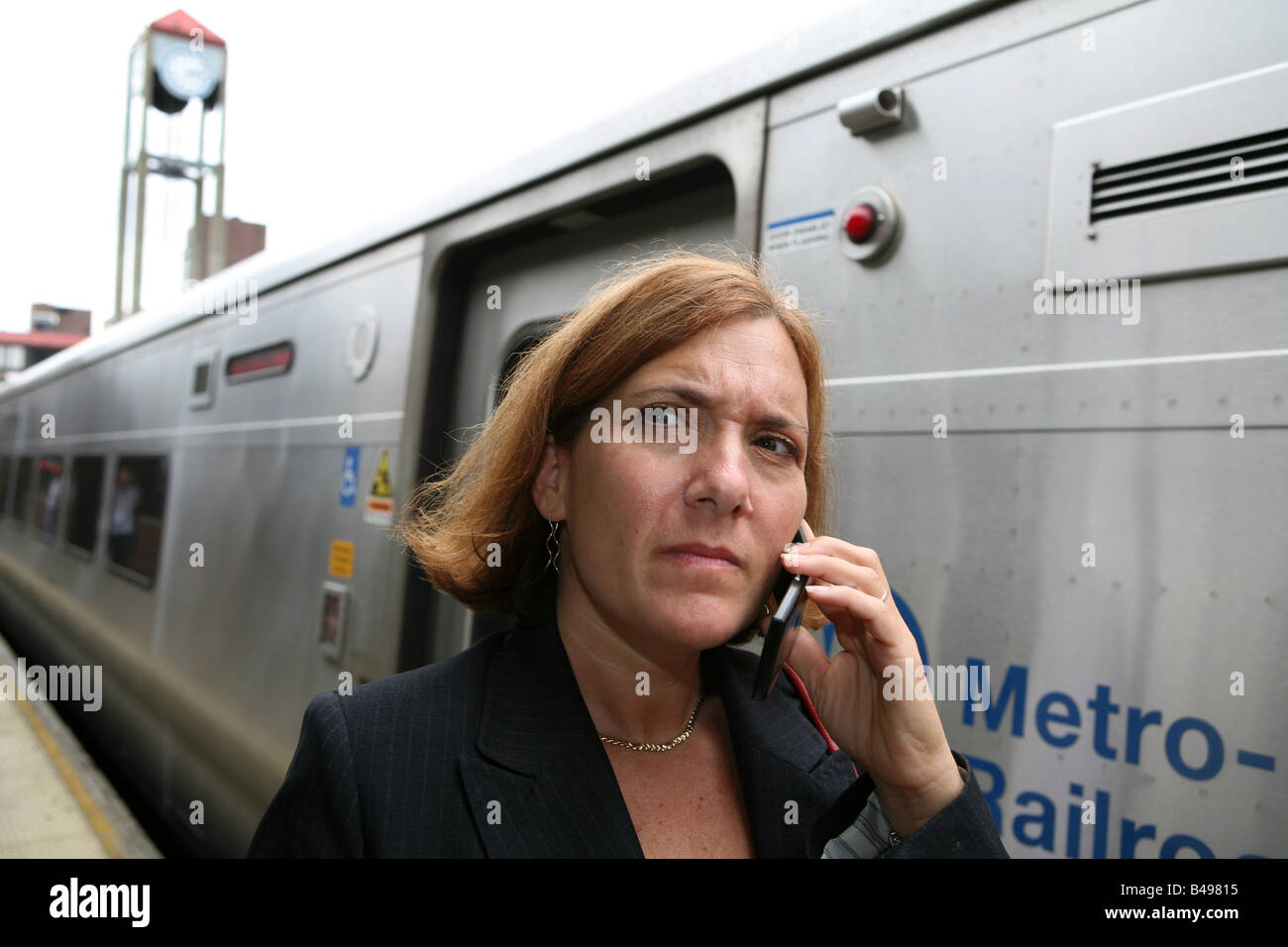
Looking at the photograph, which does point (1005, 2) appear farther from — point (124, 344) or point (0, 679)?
point (0, 679)

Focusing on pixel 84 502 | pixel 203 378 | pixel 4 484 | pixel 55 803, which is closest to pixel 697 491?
pixel 203 378

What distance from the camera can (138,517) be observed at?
5680 mm

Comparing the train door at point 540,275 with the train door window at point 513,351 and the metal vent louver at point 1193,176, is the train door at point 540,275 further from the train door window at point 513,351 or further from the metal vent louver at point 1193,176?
the metal vent louver at point 1193,176

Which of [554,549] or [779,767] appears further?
[554,549]

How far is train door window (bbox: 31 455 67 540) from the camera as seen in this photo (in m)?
7.99

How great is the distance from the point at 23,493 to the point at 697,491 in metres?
10.8

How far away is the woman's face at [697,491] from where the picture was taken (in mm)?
1088

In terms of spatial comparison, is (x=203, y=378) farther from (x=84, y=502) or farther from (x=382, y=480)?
(x=84, y=502)

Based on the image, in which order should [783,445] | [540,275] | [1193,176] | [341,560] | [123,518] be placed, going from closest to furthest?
[783,445], [1193,176], [540,275], [341,560], [123,518]

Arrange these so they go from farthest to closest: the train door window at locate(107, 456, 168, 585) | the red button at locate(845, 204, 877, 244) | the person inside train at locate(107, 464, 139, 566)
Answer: the person inside train at locate(107, 464, 139, 566)
the train door window at locate(107, 456, 168, 585)
the red button at locate(845, 204, 877, 244)

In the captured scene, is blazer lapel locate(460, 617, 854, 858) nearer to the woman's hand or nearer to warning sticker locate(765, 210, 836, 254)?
the woman's hand

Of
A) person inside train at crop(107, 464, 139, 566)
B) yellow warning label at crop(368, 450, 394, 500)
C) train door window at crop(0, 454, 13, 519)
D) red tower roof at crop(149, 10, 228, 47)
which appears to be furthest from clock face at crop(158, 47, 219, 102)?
yellow warning label at crop(368, 450, 394, 500)

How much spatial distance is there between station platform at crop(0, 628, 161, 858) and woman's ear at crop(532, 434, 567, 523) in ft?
12.1
